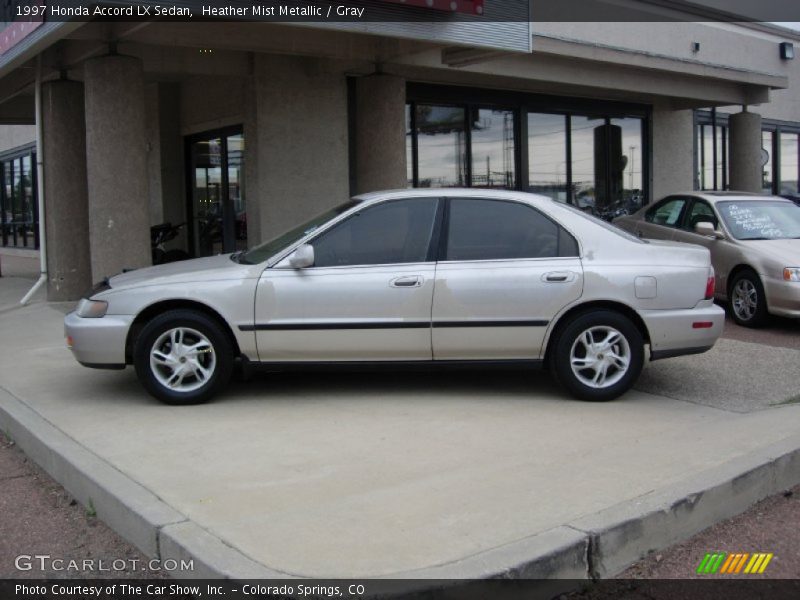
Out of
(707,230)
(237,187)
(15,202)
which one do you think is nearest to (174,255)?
(237,187)

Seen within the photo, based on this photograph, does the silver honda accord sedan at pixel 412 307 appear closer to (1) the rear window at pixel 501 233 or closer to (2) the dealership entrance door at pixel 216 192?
(1) the rear window at pixel 501 233

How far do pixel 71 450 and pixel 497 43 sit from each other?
23.6 ft

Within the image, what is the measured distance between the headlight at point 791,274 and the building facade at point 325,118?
2724 mm

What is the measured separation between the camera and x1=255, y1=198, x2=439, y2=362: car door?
6.07 metres

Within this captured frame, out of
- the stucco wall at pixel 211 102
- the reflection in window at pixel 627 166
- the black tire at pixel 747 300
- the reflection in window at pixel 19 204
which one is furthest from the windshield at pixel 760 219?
the reflection in window at pixel 19 204

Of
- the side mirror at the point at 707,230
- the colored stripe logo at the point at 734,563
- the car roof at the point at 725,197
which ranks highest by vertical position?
the car roof at the point at 725,197

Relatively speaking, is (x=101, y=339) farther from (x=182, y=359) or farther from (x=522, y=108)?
(x=522, y=108)

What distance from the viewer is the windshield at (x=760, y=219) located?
10180 millimetres

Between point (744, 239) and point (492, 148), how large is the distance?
19.3ft

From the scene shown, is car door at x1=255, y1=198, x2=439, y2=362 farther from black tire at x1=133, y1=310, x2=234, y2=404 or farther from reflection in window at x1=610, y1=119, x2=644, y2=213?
reflection in window at x1=610, y1=119, x2=644, y2=213

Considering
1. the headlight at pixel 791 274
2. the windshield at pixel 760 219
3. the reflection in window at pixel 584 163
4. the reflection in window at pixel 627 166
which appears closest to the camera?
the headlight at pixel 791 274

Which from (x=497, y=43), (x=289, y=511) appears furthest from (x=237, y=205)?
(x=289, y=511)

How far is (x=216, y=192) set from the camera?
543 inches

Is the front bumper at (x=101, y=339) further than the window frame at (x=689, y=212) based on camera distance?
No
